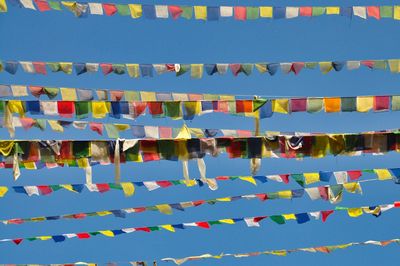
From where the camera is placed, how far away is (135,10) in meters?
12.3

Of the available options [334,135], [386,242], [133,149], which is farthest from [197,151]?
[386,242]

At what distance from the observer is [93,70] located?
12.4m

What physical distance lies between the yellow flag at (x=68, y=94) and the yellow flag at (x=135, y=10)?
1.56 metres

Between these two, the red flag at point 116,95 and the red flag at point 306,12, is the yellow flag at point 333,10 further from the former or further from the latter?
the red flag at point 116,95

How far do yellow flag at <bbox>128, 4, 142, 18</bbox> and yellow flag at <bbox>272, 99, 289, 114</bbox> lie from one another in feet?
9.24

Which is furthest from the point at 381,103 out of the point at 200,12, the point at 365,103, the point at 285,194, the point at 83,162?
the point at 83,162

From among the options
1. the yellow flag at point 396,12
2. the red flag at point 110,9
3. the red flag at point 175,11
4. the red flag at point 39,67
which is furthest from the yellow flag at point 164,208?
the yellow flag at point 396,12

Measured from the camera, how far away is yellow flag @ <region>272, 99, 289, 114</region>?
1106 cm

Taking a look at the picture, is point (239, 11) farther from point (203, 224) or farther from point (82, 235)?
point (82, 235)

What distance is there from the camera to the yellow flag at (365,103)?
11031 millimetres

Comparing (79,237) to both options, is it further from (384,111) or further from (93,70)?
(384,111)

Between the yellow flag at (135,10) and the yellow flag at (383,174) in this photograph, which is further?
the yellow flag at (135,10)

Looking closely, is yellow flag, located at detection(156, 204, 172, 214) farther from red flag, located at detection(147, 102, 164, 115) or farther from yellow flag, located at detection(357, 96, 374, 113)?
yellow flag, located at detection(357, 96, 374, 113)

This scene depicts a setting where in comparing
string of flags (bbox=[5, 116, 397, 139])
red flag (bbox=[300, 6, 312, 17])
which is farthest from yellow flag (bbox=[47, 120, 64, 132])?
red flag (bbox=[300, 6, 312, 17])
